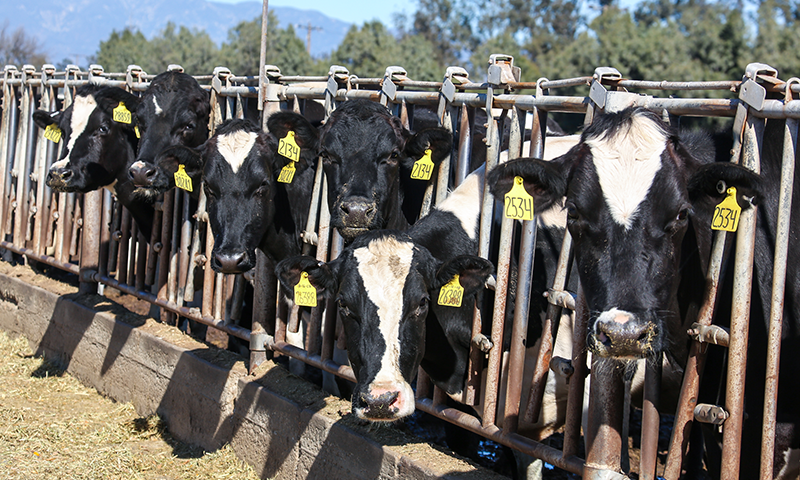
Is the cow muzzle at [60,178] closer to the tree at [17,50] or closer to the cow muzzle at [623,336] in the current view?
the cow muzzle at [623,336]

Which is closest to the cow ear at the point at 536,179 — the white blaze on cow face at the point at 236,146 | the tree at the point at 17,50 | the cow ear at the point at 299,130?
the cow ear at the point at 299,130

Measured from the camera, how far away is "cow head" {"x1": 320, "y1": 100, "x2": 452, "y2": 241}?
4.75 m

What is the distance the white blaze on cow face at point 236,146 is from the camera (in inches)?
211

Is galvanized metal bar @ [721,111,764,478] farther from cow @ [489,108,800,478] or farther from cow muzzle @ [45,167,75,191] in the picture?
cow muzzle @ [45,167,75,191]

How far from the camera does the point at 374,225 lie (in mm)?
4723

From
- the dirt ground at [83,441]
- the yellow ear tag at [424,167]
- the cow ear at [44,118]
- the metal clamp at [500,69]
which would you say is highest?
the metal clamp at [500,69]

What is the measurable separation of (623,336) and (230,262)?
290cm

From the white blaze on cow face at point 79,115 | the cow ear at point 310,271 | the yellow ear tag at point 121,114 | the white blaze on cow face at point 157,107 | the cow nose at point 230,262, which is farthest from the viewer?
the white blaze on cow face at point 79,115

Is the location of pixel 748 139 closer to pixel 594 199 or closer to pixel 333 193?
pixel 594 199

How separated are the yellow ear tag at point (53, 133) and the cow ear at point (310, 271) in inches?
190

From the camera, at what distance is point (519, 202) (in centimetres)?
337

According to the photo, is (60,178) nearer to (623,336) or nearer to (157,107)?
(157,107)

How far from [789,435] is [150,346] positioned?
4728mm

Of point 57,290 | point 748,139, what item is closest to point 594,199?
point 748,139
